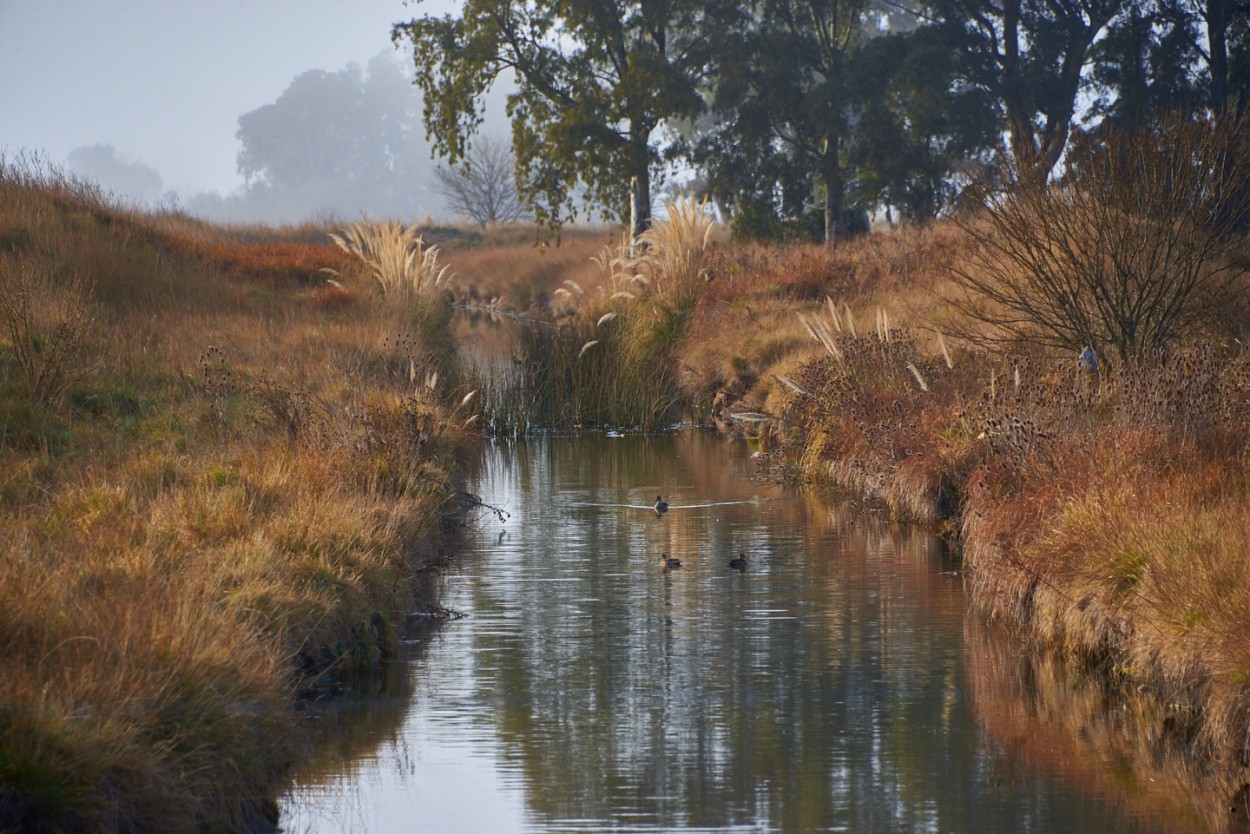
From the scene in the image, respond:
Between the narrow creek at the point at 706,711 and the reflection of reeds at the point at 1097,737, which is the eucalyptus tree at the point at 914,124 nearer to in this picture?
the narrow creek at the point at 706,711

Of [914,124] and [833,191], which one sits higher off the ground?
[914,124]

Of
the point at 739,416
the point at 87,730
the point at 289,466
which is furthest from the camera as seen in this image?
the point at 739,416

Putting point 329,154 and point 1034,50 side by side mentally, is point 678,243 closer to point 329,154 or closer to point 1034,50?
point 1034,50

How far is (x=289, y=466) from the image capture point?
9.84m

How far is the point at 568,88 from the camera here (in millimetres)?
38469

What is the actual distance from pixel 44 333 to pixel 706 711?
803 centimetres

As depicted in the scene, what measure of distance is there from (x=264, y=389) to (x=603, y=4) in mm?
27997

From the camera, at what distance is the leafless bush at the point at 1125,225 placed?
11.7m

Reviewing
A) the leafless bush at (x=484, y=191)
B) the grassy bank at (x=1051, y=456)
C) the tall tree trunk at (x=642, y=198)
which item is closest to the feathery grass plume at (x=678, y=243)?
the grassy bank at (x=1051, y=456)

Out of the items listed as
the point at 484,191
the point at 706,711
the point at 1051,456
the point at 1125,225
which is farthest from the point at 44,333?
the point at 484,191

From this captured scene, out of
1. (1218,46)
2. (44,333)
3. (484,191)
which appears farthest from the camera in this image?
(484,191)

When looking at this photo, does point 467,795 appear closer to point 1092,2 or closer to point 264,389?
point 264,389

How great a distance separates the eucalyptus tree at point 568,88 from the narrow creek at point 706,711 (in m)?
25.9

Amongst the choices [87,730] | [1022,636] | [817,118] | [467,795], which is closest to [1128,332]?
[1022,636]
